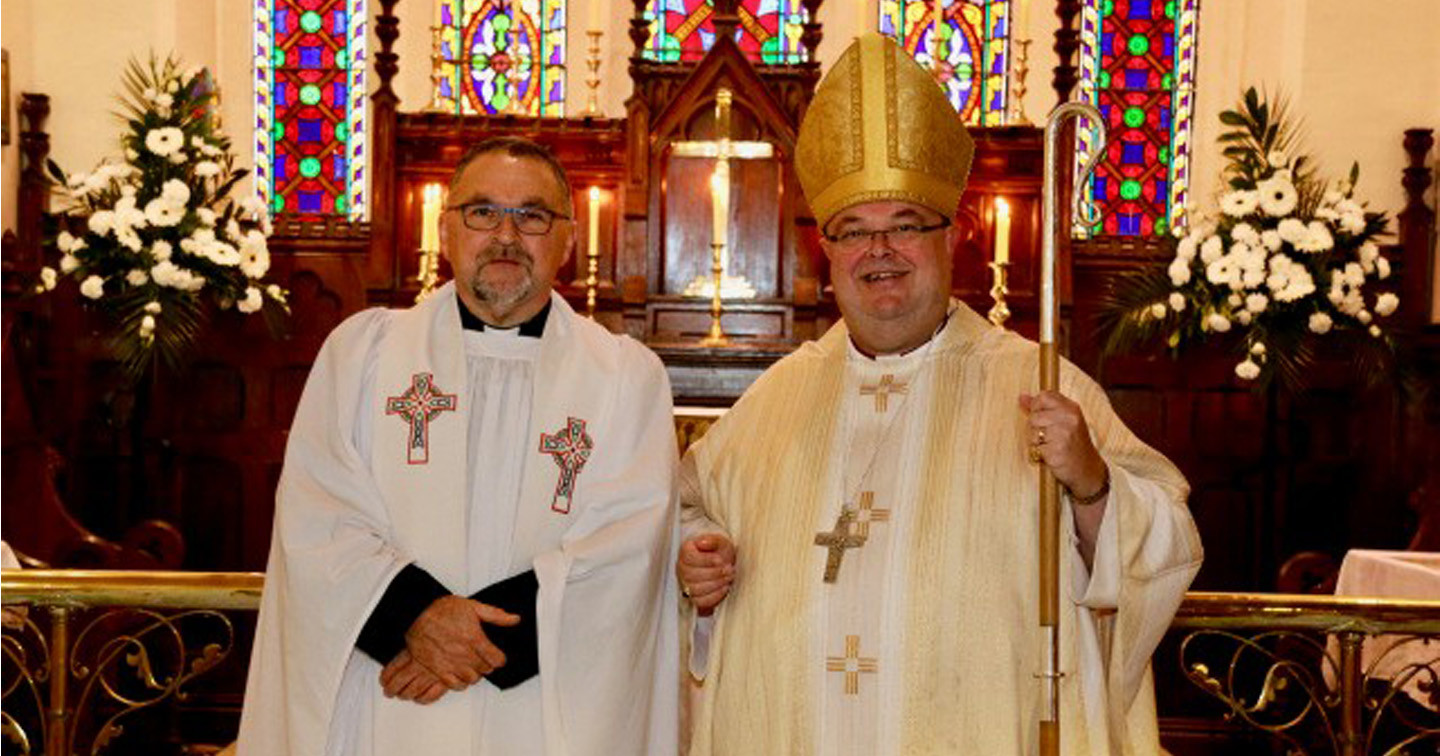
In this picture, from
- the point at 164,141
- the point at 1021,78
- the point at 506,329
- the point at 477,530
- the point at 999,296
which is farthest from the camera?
the point at 1021,78

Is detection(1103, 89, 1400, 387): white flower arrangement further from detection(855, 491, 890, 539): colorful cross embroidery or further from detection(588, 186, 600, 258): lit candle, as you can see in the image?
detection(855, 491, 890, 539): colorful cross embroidery

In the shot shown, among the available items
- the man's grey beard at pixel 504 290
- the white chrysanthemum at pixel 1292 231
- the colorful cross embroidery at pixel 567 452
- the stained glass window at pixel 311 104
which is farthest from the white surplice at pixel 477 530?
the stained glass window at pixel 311 104

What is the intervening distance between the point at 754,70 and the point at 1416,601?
5.44 meters

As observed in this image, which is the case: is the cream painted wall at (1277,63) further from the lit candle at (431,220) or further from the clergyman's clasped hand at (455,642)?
the clergyman's clasped hand at (455,642)

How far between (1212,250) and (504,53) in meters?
5.20

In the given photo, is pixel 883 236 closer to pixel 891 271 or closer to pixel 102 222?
pixel 891 271

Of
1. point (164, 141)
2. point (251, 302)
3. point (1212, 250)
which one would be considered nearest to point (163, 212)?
point (164, 141)

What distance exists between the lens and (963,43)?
11078 millimetres

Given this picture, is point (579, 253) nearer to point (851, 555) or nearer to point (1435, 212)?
point (1435, 212)

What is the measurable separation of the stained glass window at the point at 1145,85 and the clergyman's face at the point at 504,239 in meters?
7.98

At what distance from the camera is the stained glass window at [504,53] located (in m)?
11.1

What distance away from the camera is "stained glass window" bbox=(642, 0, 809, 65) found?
10.8 metres

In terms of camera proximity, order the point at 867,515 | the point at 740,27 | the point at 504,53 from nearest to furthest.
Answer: the point at 867,515 → the point at 740,27 → the point at 504,53

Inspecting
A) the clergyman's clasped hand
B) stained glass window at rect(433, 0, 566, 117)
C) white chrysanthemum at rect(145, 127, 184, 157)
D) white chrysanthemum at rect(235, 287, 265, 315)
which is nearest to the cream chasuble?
the clergyman's clasped hand
